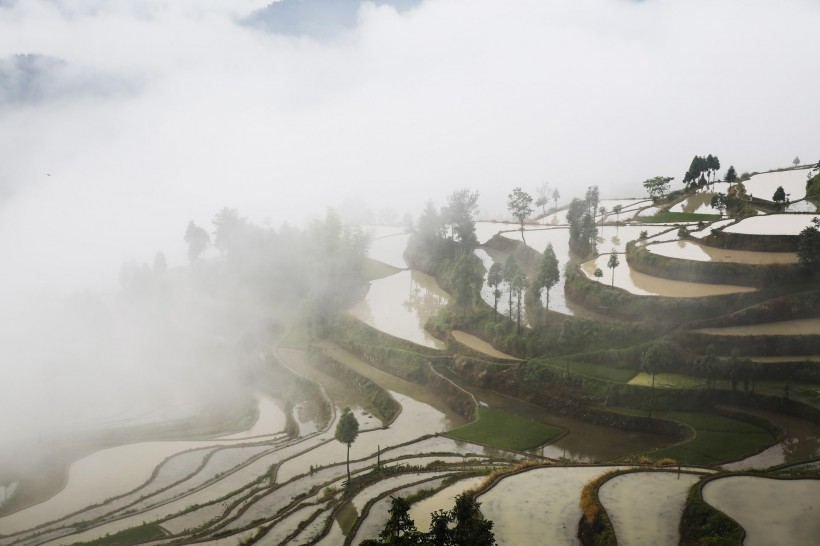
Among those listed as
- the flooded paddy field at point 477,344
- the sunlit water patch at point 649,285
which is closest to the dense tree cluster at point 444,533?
the flooded paddy field at point 477,344

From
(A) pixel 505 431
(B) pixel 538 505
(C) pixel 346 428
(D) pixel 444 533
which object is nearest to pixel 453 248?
(A) pixel 505 431

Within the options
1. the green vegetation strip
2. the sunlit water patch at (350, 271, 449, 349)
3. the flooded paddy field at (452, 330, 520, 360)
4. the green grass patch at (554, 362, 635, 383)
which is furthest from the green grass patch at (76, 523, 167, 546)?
the sunlit water patch at (350, 271, 449, 349)

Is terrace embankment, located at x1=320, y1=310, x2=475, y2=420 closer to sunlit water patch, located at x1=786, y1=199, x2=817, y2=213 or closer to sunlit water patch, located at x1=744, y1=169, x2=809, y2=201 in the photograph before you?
sunlit water patch, located at x1=786, y1=199, x2=817, y2=213

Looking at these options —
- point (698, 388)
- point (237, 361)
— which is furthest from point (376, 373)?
point (698, 388)

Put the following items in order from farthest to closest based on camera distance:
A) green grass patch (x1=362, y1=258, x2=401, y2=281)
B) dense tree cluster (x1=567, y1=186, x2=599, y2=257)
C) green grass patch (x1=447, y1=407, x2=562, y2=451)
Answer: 1. green grass patch (x1=362, y1=258, x2=401, y2=281)
2. dense tree cluster (x1=567, y1=186, x2=599, y2=257)
3. green grass patch (x1=447, y1=407, x2=562, y2=451)

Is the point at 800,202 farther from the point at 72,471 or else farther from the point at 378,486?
the point at 72,471
